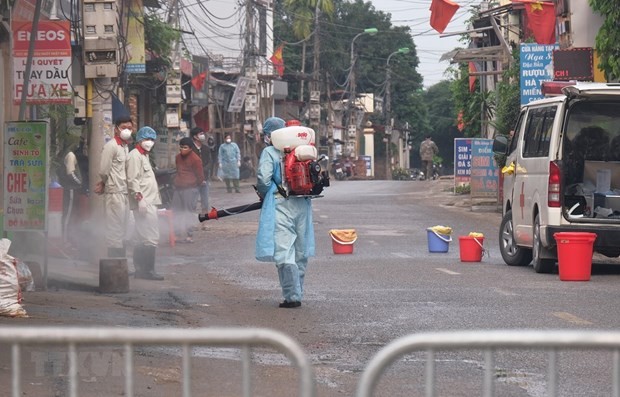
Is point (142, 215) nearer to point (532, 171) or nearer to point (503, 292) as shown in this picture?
point (503, 292)

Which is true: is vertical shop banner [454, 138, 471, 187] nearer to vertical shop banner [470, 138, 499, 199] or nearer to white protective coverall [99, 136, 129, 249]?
vertical shop banner [470, 138, 499, 199]

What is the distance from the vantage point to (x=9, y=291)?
36.4ft

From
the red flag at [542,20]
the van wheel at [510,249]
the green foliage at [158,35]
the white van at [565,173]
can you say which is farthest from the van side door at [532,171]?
the green foliage at [158,35]

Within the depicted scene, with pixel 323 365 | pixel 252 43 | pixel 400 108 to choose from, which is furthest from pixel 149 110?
pixel 400 108

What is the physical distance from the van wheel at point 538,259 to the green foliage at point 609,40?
384 inches

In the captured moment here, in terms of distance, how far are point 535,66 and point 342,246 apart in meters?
9.13

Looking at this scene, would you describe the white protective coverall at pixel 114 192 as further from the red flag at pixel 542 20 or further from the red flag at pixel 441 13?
the red flag at pixel 542 20

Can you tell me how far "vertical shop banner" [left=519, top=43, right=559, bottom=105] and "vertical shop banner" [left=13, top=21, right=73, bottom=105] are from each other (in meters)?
11.9

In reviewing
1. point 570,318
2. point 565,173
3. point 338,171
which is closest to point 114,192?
point 565,173

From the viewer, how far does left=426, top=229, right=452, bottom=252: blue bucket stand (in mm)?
19641

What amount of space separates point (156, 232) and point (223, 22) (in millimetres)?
49727

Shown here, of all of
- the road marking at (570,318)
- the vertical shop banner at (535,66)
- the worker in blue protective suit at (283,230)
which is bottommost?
the road marking at (570,318)

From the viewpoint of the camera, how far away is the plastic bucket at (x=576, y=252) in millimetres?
14758

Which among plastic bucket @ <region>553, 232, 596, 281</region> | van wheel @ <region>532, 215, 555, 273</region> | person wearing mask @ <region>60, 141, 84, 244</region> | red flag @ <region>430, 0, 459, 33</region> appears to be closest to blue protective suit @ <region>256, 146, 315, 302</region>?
plastic bucket @ <region>553, 232, 596, 281</region>
